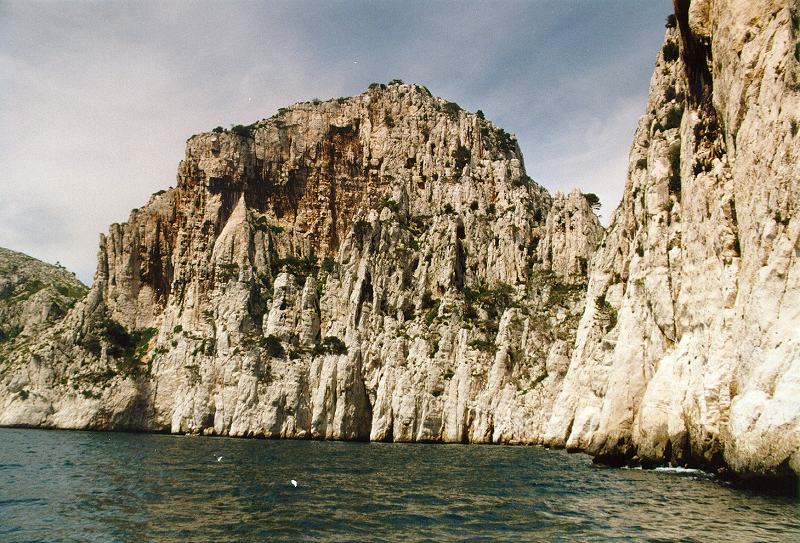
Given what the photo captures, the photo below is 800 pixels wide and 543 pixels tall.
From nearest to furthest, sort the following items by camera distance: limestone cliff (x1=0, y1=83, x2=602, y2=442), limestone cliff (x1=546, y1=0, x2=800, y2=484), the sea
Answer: the sea
limestone cliff (x1=546, y1=0, x2=800, y2=484)
limestone cliff (x1=0, y1=83, x2=602, y2=442)

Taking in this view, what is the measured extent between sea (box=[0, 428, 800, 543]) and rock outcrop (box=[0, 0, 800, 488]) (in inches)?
164

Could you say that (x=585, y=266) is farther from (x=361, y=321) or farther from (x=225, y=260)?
(x=225, y=260)

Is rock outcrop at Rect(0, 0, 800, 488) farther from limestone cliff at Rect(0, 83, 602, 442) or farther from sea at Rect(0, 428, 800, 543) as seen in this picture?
sea at Rect(0, 428, 800, 543)

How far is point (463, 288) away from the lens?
340 ft

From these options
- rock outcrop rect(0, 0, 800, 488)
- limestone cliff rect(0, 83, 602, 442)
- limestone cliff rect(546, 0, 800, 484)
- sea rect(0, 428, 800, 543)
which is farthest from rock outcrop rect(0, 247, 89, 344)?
limestone cliff rect(546, 0, 800, 484)

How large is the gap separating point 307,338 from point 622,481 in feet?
235

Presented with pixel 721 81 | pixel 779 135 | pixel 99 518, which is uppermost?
pixel 721 81

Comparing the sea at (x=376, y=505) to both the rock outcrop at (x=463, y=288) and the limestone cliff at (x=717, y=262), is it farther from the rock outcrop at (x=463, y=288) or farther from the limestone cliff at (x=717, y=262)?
the rock outcrop at (x=463, y=288)

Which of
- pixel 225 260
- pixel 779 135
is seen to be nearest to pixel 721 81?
pixel 779 135

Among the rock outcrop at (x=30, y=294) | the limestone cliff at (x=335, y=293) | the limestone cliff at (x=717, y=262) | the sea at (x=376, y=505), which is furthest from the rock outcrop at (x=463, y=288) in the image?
the rock outcrop at (x=30, y=294)

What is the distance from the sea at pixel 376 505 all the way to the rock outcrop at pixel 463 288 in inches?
164

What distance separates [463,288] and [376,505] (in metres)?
79.7

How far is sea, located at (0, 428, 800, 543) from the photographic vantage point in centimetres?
1959

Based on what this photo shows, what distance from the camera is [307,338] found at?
9875cm
